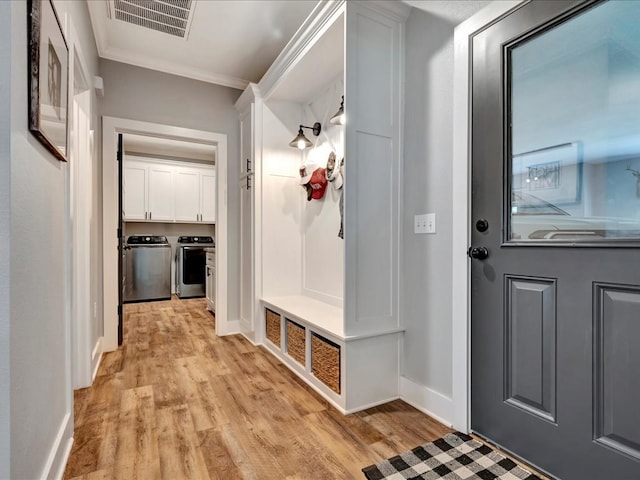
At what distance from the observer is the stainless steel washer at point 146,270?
5.33m

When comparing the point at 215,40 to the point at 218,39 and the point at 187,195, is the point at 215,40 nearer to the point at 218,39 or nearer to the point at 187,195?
the point at 218,39

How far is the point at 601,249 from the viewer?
122cm

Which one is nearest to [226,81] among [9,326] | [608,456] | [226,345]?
[226,345]

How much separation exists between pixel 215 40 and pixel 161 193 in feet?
11.6

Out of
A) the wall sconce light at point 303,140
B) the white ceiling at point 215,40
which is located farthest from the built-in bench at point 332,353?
the white ceiling at point 215,40

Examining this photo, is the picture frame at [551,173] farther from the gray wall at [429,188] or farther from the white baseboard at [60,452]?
the white baseboard at [60,452]

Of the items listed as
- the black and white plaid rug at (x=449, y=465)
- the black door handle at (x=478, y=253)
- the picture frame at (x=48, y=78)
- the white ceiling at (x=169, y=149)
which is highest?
the white ceiling at (x=169, y=149)

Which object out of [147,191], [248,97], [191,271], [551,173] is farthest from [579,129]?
[147,191]

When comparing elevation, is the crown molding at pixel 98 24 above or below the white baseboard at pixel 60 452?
above

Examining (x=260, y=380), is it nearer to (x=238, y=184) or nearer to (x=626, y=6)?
(x=238, y=184)

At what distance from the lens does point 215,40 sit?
9.41 feet

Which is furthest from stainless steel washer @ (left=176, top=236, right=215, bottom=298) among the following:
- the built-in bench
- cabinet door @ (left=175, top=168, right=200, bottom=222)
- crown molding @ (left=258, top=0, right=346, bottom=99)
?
crown molding @ (left=258, top=0, right=346, bottom=99)

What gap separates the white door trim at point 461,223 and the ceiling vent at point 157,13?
194cm

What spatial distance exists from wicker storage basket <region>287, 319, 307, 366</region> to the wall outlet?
3.54 ft
